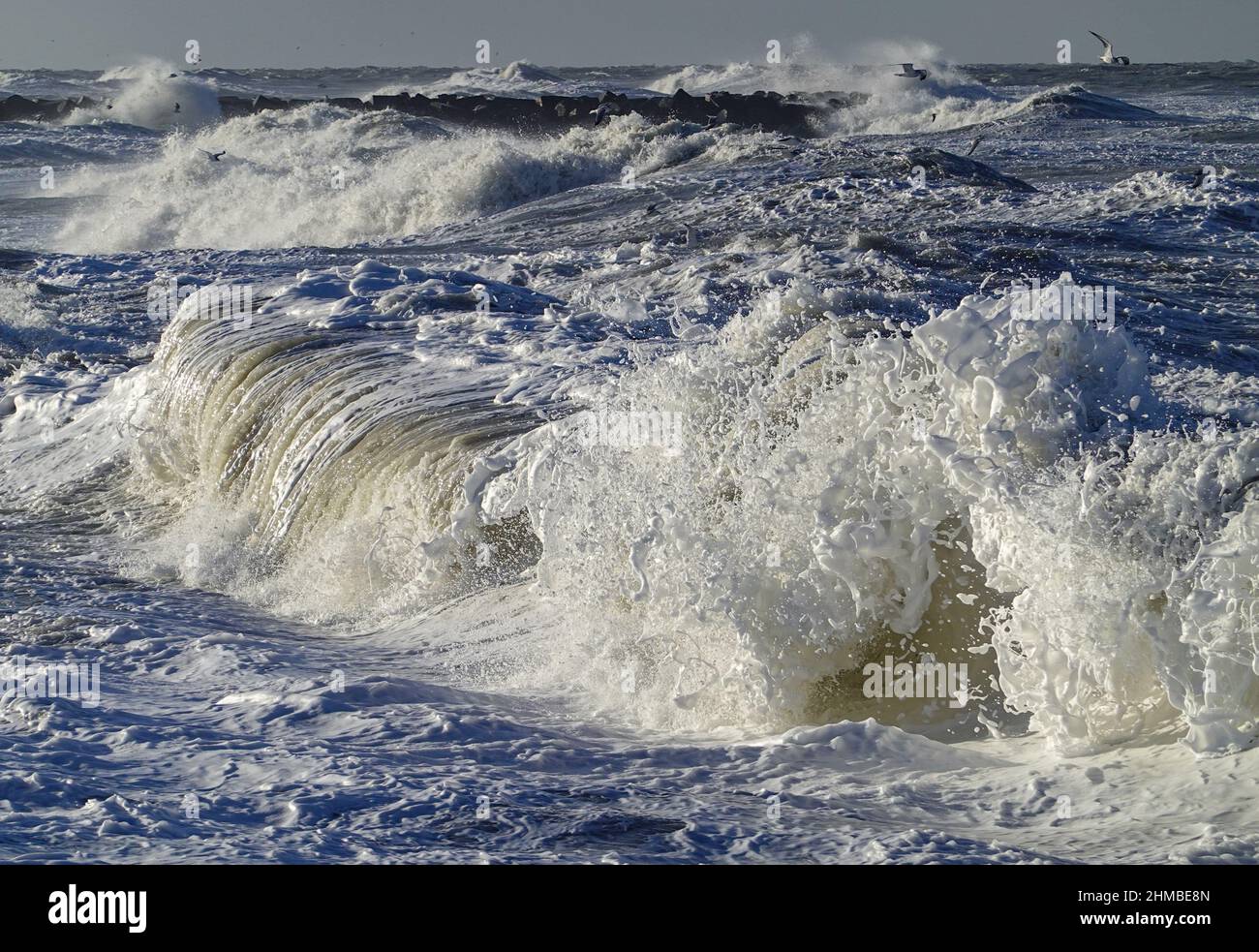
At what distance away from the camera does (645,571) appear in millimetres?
6457

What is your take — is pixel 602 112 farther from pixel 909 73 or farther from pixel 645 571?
pixel 645 571

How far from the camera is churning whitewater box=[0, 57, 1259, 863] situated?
15.8 feet

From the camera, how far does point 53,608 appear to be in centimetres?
796

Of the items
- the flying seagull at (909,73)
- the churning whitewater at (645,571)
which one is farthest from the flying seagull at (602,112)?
the churning whitewater at (645,571)

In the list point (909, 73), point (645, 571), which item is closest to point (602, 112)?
point (909, 73)

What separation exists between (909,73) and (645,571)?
40346 millimetres

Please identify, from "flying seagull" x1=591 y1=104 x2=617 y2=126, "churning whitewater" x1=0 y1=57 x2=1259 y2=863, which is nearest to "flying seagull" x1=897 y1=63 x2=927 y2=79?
→ "flying seagull" x1=591 y1=104 x2=617 y2=126

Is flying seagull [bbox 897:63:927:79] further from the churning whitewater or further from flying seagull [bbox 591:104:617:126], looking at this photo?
the churning whitewater

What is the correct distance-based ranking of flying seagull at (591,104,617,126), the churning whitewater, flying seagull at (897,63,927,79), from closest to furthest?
the churning whitewater, flying seagull at (591,104,617,126), flying seagull at (897,63,927,79)

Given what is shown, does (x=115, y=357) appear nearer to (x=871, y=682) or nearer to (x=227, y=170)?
(x=871, y=682)

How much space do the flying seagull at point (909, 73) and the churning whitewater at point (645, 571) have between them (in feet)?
95.7

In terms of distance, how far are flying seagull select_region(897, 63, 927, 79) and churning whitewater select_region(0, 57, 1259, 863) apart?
95.7 ft
